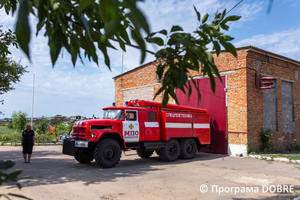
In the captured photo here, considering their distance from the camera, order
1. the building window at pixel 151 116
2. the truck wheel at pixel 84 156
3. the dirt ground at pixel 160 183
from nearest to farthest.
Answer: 1. the dirt ground at pixel 160 183
2. the truck wheel at pixel 84 156
3. the building window at pixel 151 116

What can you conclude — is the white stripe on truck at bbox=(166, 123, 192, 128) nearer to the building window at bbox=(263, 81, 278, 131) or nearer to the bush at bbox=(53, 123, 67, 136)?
the building window at bbox=(263, 81, 278, 131)

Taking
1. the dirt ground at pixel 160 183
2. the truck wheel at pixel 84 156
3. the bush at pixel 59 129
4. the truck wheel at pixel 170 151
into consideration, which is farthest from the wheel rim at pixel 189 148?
the bush at pixel 59 129

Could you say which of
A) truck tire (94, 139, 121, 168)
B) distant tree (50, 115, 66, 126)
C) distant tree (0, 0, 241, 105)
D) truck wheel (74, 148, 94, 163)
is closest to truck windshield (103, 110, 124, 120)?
truck tire (94, 139, 121, 168)

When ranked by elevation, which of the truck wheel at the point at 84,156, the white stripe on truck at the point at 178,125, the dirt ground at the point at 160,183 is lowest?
the dirt ground at the point at 160,183

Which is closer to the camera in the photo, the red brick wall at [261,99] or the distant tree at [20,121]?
the red brick wall at [261,99]

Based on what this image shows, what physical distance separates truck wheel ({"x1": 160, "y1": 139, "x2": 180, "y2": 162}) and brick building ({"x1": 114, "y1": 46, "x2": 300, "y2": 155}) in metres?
3.44

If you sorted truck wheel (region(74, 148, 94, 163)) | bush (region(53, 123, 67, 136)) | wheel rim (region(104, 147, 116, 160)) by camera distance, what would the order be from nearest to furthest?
wheel rim (region(104, 147, 116, 160)) → truck wheel (region(74, 148, 94, 163)) → bush (region(53, 123, 67, 136))

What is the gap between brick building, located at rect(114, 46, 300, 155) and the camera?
43.2 feet

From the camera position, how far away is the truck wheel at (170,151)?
37.0 ft

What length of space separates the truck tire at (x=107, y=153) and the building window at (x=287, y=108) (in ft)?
37.0

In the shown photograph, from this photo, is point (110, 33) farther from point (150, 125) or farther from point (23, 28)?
point (150, 125)

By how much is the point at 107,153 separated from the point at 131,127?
5.23ft

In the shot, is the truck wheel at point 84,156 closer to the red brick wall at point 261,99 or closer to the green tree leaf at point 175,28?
the red brick wall at point 261,99

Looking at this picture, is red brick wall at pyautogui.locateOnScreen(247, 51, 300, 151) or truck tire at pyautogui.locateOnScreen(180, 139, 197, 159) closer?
truck tire at pyautogui.locateOnScreen(180, 139, 197, 159)
